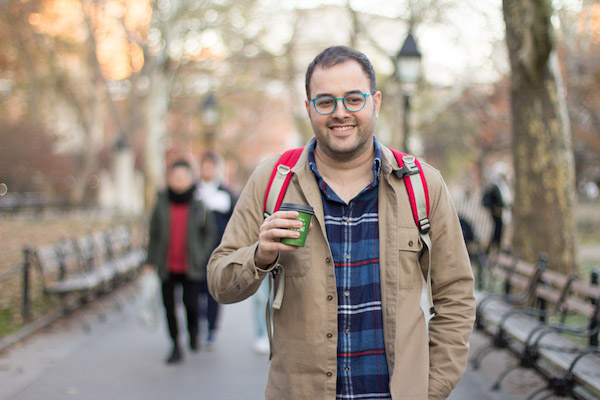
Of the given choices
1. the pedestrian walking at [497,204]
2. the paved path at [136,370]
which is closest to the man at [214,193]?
the paved path at [136,370]

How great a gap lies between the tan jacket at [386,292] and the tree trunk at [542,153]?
6319mm

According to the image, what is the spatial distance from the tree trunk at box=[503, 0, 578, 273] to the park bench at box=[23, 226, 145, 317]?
19.8 feet

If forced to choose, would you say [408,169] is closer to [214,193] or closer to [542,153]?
[214,193]

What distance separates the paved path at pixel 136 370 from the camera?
5180mm

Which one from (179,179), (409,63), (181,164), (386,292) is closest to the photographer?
(386,292)

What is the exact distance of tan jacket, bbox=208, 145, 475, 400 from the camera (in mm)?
2127

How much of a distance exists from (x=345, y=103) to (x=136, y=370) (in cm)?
457

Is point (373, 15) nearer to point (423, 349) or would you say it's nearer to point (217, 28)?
point (217, 28)

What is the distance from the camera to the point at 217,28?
20.5 metres

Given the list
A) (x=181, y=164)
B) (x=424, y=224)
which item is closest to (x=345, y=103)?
(x=424, y=224)

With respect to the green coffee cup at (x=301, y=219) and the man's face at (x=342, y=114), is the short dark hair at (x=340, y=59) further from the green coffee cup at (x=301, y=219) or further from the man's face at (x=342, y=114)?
the green coffee cup at (x=301, y=219)

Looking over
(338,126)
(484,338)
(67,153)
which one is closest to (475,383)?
(484,338)

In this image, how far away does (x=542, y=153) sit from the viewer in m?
8.01

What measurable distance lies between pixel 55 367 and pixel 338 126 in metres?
4.95
